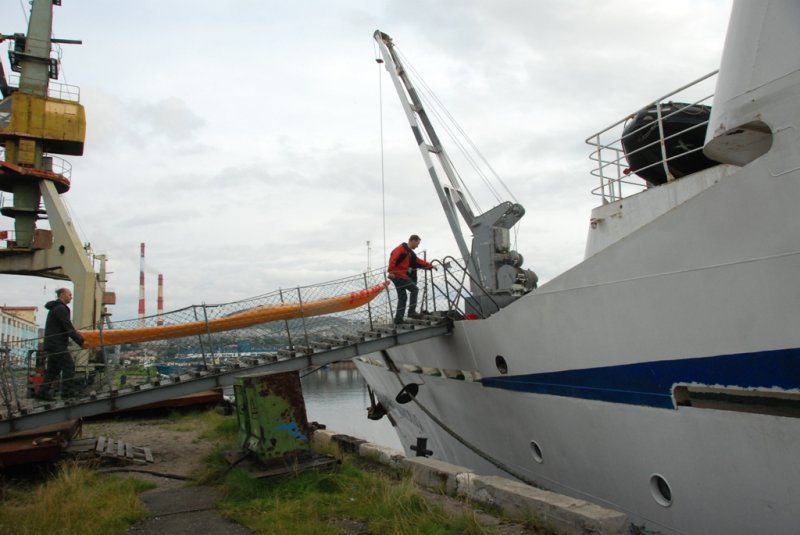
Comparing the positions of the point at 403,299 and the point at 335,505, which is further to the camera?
the point at 403,299

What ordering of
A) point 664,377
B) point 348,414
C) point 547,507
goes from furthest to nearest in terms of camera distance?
point 348,414
point 664,377
point 547,507

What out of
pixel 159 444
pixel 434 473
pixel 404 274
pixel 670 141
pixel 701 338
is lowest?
pixel 434 473

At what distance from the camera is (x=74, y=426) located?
729 centimetres

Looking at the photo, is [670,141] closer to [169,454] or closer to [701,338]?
[701,338]

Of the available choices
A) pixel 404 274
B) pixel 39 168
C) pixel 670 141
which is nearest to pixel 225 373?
pixel 404 274

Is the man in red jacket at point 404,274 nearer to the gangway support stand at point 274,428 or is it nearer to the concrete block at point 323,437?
the concrete block at point 323,437

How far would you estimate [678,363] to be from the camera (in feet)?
14.0

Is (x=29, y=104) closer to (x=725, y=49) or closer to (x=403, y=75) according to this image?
(x=403, y=75)

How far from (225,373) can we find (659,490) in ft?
16.4

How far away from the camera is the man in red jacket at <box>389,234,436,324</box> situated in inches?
320

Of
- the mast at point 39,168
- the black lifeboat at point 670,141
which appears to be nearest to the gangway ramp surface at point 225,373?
the black lifeboat at point 670,141

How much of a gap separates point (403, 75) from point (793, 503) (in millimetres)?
10120

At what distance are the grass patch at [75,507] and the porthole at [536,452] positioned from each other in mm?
3958

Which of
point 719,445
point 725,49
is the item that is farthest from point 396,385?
point 725,49
